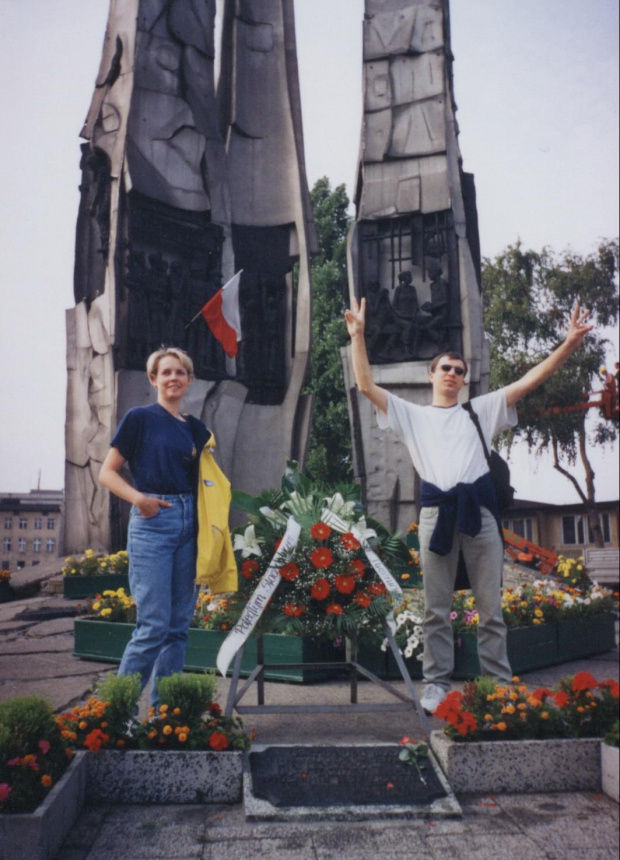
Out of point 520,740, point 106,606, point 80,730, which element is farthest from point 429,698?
point 106,606

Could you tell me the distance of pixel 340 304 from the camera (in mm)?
23844

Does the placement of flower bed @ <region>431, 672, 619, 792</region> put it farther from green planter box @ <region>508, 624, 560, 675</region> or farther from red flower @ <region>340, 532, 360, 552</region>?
green planter box @ <region>508, 624, 560, 675</region>

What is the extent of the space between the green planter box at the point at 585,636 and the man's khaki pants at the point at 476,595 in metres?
2.51

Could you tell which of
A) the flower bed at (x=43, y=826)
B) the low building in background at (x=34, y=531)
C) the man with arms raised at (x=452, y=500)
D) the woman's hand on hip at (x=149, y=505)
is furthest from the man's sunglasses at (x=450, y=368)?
the low building in background at (x=34, y=531)

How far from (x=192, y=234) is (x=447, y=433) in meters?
9.08

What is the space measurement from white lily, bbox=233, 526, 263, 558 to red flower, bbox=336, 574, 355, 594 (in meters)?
0.44

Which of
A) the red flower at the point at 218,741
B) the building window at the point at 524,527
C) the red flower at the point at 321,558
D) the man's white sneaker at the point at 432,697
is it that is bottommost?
the building window at the point at 524,527

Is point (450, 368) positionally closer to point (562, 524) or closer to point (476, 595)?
point (476, 595)

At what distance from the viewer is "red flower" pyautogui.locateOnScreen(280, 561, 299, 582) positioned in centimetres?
369

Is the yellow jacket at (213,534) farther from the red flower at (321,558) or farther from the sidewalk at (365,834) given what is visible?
the sidewalk at (365,834)

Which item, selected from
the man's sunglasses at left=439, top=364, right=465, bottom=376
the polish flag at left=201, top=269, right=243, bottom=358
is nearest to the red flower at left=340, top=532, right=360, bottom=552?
the man's sunglasses at left=439, top=364, right=465, bottom=376

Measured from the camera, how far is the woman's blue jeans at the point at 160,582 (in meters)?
3.40

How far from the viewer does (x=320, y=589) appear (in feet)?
12.2

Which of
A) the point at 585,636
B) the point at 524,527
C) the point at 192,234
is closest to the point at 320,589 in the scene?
the point at 585,636
